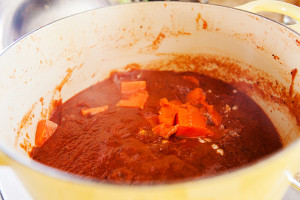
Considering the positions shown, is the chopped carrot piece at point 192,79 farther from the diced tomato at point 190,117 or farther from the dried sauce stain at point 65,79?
the dried sauce stain at point 65,79

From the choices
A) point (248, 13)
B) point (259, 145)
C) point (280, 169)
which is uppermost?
point (248, 13)

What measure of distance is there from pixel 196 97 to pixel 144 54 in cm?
54

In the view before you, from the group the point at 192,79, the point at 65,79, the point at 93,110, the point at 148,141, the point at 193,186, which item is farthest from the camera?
the point at 192,79

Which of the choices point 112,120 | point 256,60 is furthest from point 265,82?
point 112,120

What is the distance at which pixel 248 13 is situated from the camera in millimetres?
1426

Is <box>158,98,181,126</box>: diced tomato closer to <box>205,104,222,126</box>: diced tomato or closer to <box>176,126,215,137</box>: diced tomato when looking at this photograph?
<box>176,126,215,137</box>: diced tomato

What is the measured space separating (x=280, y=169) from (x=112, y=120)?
0.97 m

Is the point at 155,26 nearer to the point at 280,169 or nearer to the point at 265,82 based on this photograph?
the point at 265,82

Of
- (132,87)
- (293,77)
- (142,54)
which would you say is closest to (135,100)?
(132,87)

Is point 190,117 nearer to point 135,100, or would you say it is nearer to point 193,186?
point 135,100

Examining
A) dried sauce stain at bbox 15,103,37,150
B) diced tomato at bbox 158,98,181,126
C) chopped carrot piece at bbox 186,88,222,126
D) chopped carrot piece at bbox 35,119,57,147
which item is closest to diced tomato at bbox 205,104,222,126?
chopped carrot piece at bbox 186,88,222,126

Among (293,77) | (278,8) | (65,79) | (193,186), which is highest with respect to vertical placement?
(278,8)

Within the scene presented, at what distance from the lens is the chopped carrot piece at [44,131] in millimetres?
1325

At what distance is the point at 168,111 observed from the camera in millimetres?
1439
